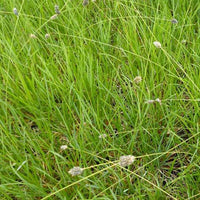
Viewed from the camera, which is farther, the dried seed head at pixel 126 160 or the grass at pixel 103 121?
the grass at pixel 103 121

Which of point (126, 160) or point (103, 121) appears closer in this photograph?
point (126, 160)

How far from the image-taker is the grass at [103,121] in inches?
47.1

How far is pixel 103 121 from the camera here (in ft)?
4.79

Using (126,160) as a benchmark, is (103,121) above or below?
below

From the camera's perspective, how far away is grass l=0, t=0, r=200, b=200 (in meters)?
1.20

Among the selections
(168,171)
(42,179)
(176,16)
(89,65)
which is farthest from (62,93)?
(176,16)

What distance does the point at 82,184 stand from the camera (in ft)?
3.88

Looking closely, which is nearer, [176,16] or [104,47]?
[104,47]

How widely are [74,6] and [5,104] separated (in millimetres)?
845

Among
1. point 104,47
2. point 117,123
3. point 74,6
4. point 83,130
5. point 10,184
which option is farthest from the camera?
point 74,6

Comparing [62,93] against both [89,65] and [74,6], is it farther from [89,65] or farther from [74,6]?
[74,6]

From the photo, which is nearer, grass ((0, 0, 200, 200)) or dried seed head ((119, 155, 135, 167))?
dried seed head ((119, 155, 135, 167))

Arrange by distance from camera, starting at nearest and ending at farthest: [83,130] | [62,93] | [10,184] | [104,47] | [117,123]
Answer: [10,184] < [83,130] < [117,123] < [62,93] < [104,47]

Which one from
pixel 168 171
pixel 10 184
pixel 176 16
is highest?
pixel 176 16
